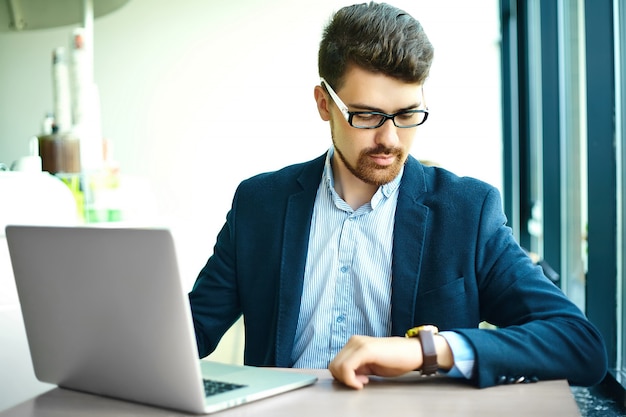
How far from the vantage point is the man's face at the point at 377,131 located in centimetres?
150

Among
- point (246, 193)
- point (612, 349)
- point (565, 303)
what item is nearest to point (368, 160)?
point (246, 193)

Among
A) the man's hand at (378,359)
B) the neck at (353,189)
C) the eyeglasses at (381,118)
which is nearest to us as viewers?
the man's hand at (378,359)

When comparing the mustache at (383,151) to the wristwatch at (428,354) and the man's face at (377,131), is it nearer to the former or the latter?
the man's face at (377,131)

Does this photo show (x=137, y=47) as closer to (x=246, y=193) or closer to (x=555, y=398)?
(x=246, y=193)

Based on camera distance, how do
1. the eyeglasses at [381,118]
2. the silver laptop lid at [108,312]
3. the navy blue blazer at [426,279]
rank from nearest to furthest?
the silver laptop lid at [108,312], the navy blue blazer at [426,279], the eyeglasses at [381,118]

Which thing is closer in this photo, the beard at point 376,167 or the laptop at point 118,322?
the laptop at point 118,322

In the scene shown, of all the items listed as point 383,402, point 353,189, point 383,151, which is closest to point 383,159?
point 383,151

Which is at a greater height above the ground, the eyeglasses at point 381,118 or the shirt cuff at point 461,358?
the eyeglasses at point 381,118

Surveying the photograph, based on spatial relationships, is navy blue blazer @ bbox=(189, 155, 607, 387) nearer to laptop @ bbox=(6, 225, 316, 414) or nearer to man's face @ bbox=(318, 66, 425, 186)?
man's face @ bbox=(318, 66, 425, 186)

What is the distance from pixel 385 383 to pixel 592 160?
1.22 m

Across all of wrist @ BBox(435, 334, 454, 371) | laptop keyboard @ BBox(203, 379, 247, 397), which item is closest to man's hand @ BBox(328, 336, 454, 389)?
wrist @ BBox(435, 334, 454, 371)

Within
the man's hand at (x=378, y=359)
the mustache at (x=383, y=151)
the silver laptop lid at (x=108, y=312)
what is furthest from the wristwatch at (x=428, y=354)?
the mustache at (x=383, y=151)

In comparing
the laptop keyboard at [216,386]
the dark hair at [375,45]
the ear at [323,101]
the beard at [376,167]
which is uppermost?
the dark hair at [375,45]

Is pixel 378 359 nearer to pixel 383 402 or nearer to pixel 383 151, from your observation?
pixel 383 402
